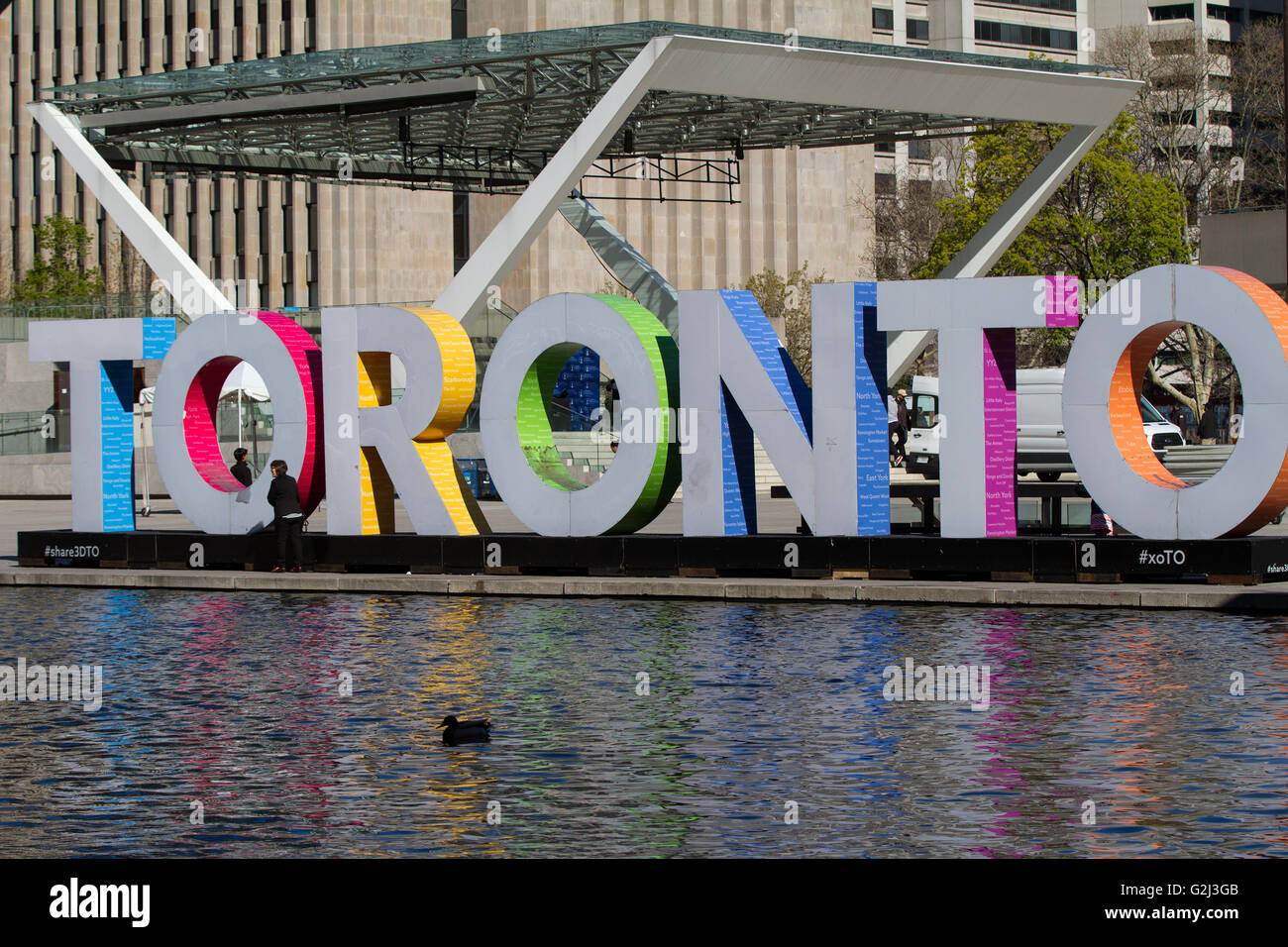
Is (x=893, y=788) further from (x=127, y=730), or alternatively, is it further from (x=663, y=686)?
Answer: (x=127, y=730)

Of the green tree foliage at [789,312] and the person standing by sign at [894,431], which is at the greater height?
the green tree foliage at [789,312]

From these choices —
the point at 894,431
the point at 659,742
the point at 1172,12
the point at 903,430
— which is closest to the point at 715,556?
the point at 659,742

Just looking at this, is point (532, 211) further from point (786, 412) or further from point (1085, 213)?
point (1085, 213)

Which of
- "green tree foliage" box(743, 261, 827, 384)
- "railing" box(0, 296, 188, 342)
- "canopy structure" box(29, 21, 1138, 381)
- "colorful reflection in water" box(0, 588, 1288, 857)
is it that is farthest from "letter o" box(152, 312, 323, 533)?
"green tree foliage" box(743, 261, 827, 384)

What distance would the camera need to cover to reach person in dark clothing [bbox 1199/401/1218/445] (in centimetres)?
5410

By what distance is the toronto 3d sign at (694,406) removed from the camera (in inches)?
806

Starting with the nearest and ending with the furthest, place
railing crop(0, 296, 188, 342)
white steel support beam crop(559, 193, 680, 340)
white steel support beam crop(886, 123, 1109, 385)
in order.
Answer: white steel support beam crop(886, 123, 1109, 385) < white steel support beam crop(559, 193, 680, 340) < railing crop(0, 296, 188, 342)

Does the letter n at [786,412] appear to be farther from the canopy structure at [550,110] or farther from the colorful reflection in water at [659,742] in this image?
the canopy structure at [550,110]

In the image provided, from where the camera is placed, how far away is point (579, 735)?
11703mm

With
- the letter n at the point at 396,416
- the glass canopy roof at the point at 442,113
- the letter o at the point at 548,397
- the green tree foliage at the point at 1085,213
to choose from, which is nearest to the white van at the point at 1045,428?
the glass canopy roof at the point at 442,113

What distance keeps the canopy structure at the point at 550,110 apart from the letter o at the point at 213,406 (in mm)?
10573

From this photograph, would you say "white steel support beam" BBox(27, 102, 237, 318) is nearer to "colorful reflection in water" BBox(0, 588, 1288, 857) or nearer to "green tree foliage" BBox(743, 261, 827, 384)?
"colorful reflection in water" BBox(0, 588, 1288, 857)

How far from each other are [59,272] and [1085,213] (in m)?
41.6

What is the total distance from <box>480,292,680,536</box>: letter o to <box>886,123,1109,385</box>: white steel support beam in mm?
19394
